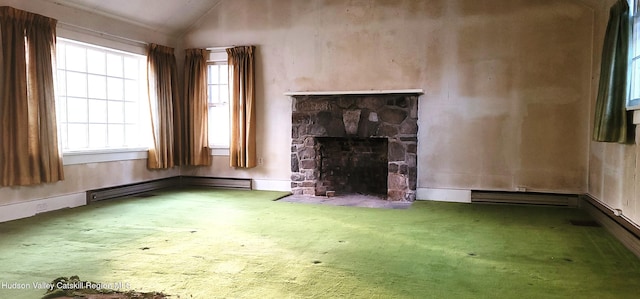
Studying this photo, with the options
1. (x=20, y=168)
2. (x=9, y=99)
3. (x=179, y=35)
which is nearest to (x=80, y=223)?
(x=20, y=168)

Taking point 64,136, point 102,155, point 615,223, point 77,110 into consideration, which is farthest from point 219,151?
point 615,223

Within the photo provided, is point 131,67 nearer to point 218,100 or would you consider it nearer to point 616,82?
point 218,100

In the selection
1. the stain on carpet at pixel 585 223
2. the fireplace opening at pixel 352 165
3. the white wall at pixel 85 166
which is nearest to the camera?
the stain on carpet at pixel 585 223

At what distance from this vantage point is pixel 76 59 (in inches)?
238

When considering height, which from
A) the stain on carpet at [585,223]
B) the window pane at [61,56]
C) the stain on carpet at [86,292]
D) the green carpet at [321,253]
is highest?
the window pane at [61,56]

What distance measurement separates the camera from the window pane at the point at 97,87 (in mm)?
6260

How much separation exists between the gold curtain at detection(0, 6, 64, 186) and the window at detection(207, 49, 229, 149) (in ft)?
8.69

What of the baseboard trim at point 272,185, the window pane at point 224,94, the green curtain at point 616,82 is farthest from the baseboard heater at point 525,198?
the window pane at point 224,94

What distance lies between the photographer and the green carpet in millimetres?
2982

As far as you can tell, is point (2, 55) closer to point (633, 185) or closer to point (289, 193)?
point (289, 193)

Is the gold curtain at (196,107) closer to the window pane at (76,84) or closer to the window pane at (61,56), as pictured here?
the window pane at (76,84)

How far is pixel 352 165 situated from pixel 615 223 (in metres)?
3.72

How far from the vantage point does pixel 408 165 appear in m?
6.48

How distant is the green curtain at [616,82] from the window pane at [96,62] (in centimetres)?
644
